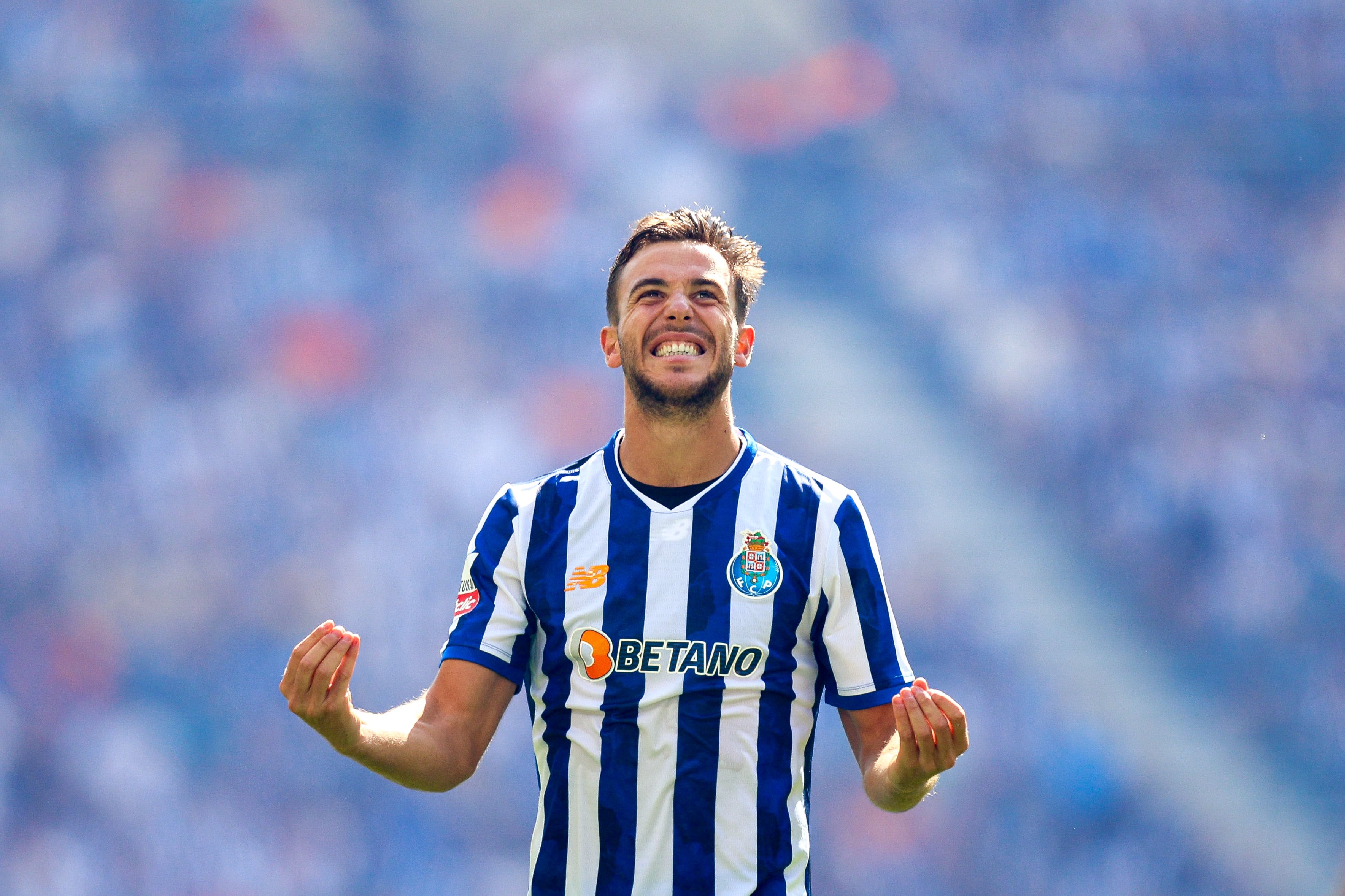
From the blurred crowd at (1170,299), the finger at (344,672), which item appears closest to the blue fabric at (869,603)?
the finger at (344,672)

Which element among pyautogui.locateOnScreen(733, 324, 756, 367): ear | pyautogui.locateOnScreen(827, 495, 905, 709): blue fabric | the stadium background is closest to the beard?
pyautogui.locateOnScreen(733, 324, 756, 367): ear

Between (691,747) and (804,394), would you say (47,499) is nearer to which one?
(804,394)

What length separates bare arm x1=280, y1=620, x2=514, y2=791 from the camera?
171 centimetres

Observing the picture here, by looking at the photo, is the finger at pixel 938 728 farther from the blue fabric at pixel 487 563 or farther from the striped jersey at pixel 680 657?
the blue fabric at pixel 487 563

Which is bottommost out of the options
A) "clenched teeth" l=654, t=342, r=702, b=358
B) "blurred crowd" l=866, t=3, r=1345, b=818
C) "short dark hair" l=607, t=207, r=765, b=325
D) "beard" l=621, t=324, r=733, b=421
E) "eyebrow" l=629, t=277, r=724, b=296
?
"beard" l=621, t=324, r=733, b=421

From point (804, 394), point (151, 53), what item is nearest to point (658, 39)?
point (804, 394)

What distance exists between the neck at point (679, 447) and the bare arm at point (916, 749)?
1.93 ft

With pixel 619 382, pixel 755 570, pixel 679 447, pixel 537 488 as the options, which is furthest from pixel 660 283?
pixel 619 382

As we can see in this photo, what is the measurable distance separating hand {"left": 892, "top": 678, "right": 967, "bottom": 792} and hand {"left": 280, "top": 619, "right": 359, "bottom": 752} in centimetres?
84

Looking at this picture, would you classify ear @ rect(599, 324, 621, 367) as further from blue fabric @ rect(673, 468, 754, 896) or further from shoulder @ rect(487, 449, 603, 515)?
blue fabric @ rect(673, 468, 754, 896)

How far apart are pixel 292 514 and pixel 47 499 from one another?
3.35 feet

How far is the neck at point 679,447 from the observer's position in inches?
82.7

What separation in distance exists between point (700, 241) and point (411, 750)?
3.74ft

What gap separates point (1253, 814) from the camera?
440 cm
